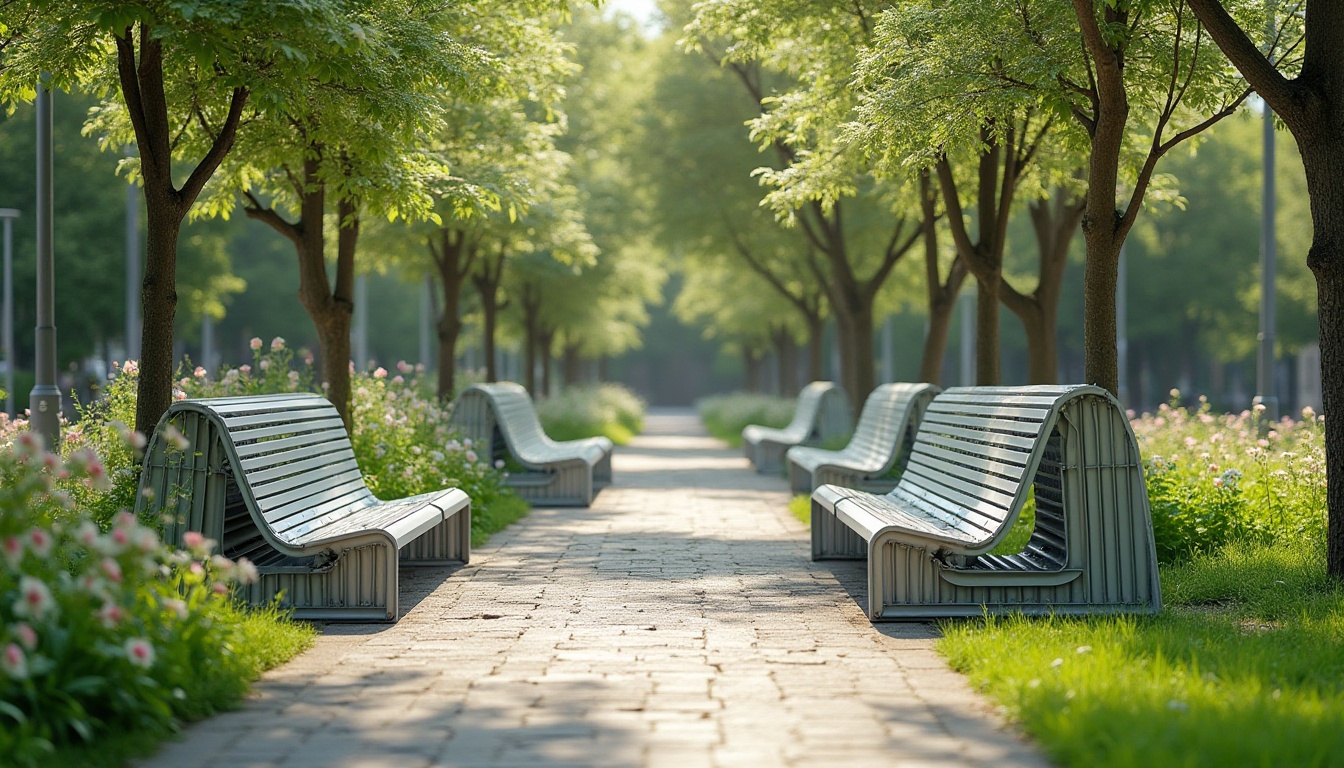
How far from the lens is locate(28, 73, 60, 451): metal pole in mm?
11898

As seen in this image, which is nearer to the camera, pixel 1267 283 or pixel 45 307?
pixel 45 307

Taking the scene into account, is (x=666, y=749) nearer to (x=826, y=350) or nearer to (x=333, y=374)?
(x=333, y=374)

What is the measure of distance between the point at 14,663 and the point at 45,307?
8.83 metres

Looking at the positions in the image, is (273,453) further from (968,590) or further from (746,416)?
(746,416)

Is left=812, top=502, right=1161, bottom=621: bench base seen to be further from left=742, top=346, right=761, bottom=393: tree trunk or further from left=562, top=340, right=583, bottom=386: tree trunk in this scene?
left=742, top=346, right=761, bottom=393: tree trunk

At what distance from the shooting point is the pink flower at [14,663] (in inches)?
167

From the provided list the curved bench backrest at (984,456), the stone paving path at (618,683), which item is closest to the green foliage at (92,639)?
the stone paving path at (618,683)

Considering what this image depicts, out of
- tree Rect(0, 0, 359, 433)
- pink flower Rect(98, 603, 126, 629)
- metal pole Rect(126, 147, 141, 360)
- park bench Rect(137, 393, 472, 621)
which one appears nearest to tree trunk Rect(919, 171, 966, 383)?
tree Rect(0, 0, 359, 433)

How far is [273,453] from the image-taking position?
802 centimetres

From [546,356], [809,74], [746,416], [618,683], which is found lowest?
[618,683]

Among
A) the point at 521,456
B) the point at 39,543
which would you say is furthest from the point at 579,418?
the point at 39,543

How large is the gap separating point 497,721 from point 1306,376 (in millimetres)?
67875

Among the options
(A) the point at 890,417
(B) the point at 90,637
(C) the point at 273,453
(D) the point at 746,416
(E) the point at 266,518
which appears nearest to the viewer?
(B) the point at 90,637

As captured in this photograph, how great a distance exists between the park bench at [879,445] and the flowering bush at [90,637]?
8.10 m
